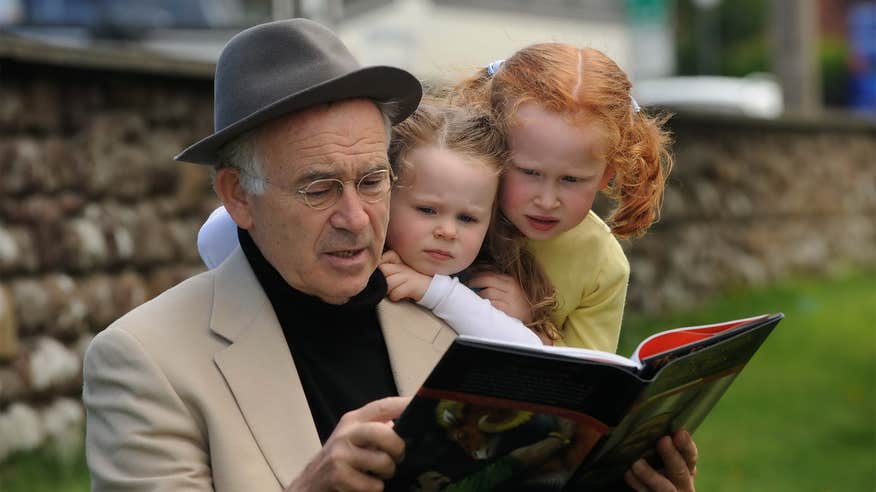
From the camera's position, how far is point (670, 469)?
273 cm

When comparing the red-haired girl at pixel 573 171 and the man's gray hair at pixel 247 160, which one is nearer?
the man's gray hair at pixel 247 160

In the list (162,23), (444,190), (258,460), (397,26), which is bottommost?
(397,26)

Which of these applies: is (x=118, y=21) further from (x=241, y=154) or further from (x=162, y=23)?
(x=241, y=154)

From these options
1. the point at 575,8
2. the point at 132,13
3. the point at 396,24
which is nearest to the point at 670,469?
the point at 132,13

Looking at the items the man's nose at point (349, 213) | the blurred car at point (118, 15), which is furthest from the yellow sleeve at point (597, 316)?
the blurred car at point (118, 15)

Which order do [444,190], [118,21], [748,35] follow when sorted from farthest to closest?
[748,35], [118,21], [444,190]

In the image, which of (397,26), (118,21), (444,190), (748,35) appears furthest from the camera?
(748,35)

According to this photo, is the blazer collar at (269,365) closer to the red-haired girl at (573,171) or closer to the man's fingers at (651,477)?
the red-haired girl at (573,171)

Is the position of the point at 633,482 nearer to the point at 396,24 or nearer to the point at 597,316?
the point at 597,316

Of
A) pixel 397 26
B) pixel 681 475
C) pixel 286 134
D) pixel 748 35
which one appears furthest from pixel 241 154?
pixel 748 35

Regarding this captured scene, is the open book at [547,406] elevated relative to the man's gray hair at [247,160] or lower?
lower

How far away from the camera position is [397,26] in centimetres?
1398

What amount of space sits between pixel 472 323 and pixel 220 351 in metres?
0.53

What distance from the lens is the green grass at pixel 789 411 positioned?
6.78m
